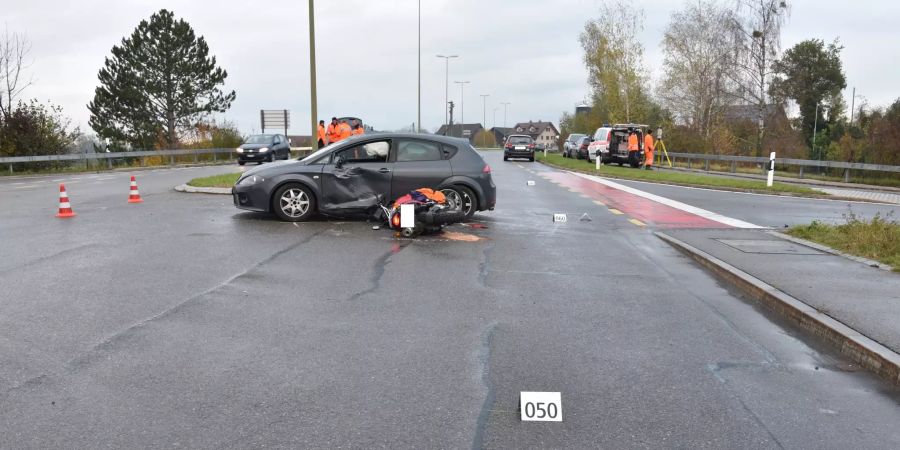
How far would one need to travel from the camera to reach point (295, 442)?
11.8 ft

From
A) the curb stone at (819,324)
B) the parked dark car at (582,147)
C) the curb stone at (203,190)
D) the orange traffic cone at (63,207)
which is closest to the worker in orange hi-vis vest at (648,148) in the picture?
the parked dark car at (582,147)

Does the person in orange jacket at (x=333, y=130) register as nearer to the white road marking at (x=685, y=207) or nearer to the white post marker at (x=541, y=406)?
the white road marking at (x=685, y=207)

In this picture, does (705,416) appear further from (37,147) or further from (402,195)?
(37,147)

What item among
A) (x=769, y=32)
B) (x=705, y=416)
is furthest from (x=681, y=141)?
(x=705, y=416)

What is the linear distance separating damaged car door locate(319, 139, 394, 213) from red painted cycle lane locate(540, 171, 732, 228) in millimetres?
4995

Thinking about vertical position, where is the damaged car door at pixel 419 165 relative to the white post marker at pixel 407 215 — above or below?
above

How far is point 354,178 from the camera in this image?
11.8 metres

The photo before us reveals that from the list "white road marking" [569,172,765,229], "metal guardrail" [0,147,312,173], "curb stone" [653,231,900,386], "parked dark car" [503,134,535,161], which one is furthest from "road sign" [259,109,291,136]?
"curb stone" [653,231,900,386]

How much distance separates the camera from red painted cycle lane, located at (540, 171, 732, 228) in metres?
12.9

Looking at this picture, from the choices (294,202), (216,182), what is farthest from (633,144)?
(294,202)

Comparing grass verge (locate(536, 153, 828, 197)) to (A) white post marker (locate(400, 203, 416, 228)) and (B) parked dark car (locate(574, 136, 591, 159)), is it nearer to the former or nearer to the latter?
(B) parked dark car (locate(574, 136, 591, 159))

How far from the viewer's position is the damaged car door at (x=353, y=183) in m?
11.8

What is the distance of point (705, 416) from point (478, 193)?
866 cm

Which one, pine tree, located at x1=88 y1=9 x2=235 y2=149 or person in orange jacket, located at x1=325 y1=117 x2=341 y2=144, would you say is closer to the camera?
person in orange jacket, located at x1=325 y1=117 x2=341 y2=144
